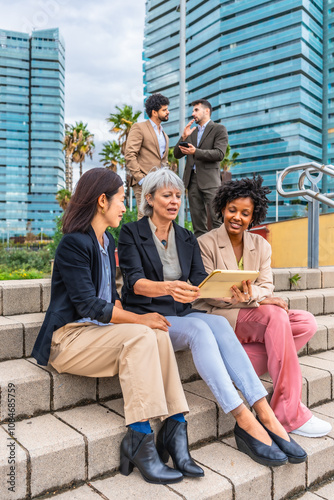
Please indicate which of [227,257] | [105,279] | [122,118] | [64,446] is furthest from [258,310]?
[122,118]

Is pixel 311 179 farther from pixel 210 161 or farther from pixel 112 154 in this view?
pixel 112 154

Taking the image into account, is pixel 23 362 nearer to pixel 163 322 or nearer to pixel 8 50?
pixel 163 322

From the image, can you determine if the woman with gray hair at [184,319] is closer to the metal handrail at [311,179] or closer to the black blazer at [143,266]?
the black blazer at [143,266]

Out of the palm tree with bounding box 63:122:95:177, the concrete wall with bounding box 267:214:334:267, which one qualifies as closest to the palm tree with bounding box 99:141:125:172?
the palm tree with bounding box 63:122:95:177

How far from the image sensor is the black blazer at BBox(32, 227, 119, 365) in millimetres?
2100

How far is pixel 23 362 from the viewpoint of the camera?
2473 mm

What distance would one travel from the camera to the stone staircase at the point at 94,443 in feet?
5.89

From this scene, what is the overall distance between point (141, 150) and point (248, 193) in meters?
2.11

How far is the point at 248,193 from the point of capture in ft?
9.57

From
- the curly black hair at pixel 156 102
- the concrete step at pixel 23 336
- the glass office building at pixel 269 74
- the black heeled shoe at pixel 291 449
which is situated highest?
the glass office building at pixel 269 74

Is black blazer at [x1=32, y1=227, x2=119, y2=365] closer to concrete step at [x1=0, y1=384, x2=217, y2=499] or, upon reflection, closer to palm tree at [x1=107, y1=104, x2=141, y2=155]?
concrete step at [x1=0, y1=384, x2=217, y2=499]

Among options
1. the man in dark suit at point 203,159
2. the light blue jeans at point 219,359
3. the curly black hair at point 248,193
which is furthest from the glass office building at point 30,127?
the light blue jeans at point 219,359

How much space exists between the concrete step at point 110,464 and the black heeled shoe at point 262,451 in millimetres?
40

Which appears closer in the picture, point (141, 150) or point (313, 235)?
point (141, 150)
